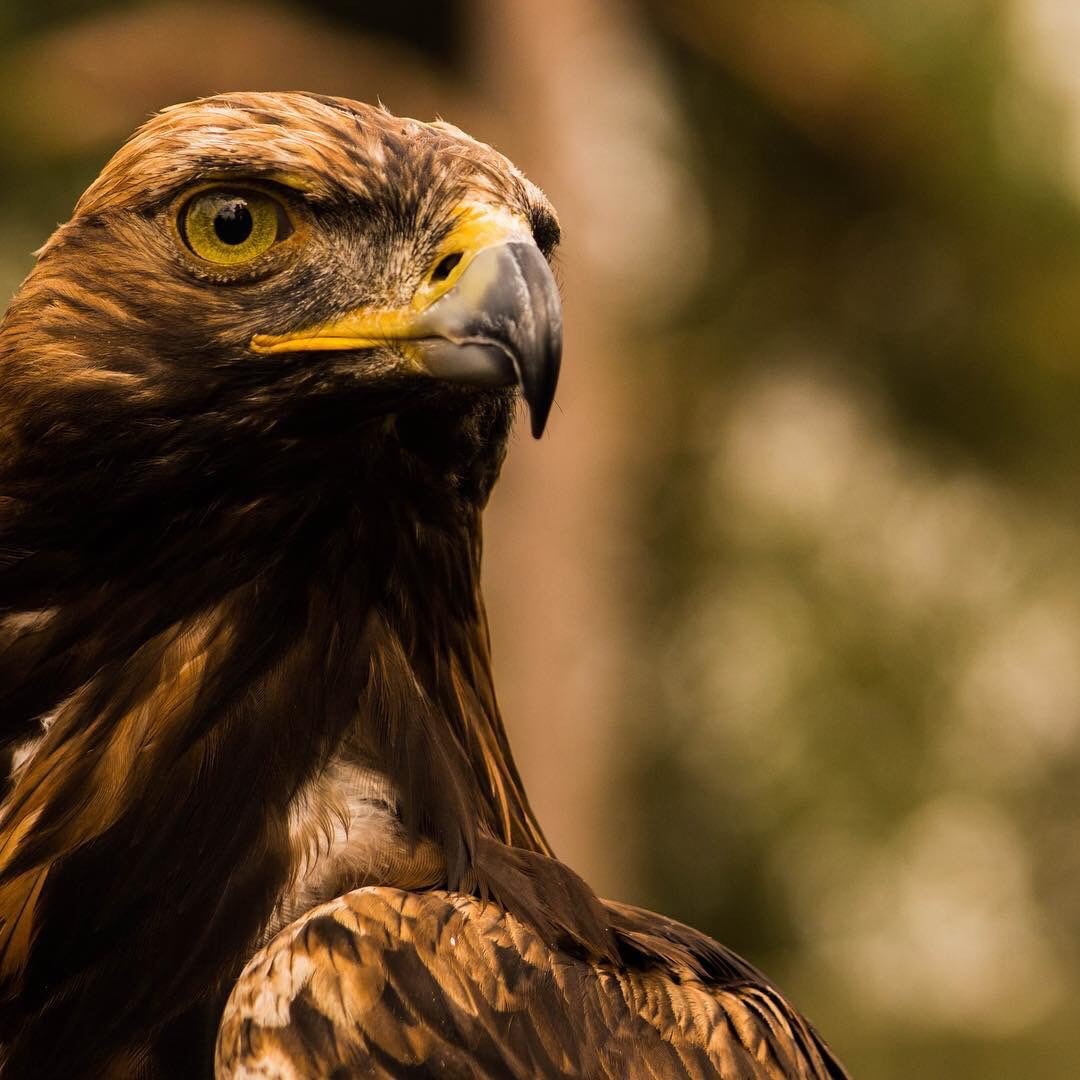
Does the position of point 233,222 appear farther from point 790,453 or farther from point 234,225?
point 790,453

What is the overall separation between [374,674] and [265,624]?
199 millimetres

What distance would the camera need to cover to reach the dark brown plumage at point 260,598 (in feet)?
8.14

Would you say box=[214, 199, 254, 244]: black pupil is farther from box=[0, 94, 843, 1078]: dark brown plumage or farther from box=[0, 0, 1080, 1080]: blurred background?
box=[0, 0, 1080, 1080]: blurred background

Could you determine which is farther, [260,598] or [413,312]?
[260,598]

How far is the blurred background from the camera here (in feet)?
30.6

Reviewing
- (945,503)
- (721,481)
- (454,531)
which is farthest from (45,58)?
(454,531)

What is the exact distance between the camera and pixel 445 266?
259cm

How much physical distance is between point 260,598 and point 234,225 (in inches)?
23.8

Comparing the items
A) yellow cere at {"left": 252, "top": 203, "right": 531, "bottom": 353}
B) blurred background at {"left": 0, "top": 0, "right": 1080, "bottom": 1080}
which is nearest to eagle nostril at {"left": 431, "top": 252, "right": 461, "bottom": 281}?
yellow cere at {"left": 252, "top": 203, "right": 531, "bottom": 353}

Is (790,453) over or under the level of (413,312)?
under

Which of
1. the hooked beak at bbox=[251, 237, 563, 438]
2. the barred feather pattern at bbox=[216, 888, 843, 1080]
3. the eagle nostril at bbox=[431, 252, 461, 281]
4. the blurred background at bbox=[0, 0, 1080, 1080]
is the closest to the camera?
the barred feather pattern at bbox=[216, 888, 843, 1080]

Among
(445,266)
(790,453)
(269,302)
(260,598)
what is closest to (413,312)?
(445,266)

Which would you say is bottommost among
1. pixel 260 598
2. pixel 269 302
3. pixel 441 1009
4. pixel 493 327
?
pixel 441 1009

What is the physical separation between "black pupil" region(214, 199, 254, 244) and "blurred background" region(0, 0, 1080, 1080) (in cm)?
652
